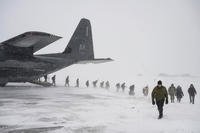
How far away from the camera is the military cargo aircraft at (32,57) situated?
63.2ft

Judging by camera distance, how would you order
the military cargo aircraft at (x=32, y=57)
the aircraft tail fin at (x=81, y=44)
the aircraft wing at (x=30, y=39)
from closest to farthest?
the aircraft wing at (x=30, y=39)
the military cargo aircraft at (x=32, y=57)
the aircraft tail fin at (x=81, y=44)

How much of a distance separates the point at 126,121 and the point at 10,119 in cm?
415

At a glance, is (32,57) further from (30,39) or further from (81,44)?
(81,44)

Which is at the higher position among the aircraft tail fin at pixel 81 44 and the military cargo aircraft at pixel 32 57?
the aircraft tail fin at pixel 81 44

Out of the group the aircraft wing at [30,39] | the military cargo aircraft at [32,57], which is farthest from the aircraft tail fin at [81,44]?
the aircraft wing at [30,39]

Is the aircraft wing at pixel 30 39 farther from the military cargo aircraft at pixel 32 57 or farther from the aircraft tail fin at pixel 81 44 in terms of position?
the aircraft tail fin at pixel 81 44

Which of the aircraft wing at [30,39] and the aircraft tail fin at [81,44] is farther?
the aircraft tail fin at [81,44]

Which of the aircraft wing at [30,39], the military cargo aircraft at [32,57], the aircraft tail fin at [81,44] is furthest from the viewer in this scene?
the aircraft tail fin at [81,44]

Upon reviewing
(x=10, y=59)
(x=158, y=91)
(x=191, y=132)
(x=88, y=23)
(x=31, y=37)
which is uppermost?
(x=88, y=23)

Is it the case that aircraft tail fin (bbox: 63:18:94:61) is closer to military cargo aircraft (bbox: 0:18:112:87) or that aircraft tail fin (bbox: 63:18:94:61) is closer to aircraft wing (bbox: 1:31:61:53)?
military cargo aircraft (bbox: 0:18:112:87)

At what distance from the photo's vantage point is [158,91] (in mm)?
10102

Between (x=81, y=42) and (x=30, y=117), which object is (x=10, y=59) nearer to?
(x=81, y=42)

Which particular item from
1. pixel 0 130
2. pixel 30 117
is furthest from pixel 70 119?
pixel 0 130

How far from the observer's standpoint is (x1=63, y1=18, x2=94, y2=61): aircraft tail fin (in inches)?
1045
